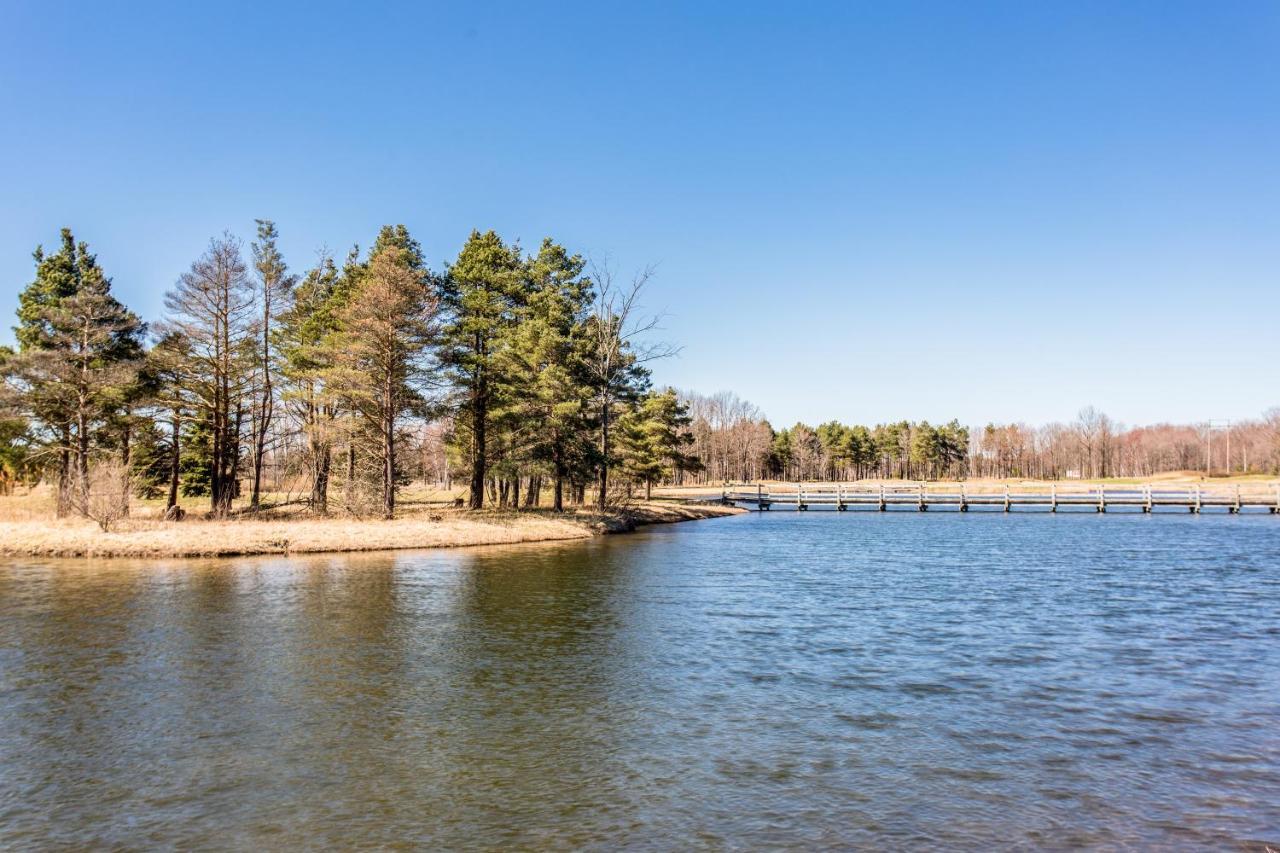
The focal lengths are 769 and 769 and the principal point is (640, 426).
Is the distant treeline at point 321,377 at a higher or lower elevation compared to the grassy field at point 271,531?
higher

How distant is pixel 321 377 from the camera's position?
3938cm

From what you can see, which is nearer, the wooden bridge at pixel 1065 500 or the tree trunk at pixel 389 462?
the tree trunk at pixel 389 462

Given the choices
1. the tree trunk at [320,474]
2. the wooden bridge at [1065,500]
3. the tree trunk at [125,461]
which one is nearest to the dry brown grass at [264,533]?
the tree trunk at [125,461]

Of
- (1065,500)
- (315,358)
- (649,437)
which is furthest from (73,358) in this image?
(1065,500)

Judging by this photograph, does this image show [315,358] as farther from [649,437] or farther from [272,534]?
[649,437]

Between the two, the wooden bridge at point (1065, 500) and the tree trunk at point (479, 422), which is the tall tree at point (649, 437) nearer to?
the wooden bridge at point (1065, 500)

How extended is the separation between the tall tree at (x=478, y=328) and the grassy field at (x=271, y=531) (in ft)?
16.0

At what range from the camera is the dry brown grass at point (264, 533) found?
30344mm

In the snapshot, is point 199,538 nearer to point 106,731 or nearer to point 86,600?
point 86,600

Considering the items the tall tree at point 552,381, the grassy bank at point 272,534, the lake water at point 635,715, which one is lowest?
the lake water at point 635,715

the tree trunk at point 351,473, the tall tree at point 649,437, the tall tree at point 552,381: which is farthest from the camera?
the tall tree at point 649,437

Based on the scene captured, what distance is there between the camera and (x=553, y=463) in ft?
143

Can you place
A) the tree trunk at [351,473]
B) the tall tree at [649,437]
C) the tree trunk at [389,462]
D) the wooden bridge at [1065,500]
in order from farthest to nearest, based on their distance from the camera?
the wooden bridge at [1065,500] < the tall tree at [649,437] < the tree trunk at [351,473] < the tree trunk at [389,462]

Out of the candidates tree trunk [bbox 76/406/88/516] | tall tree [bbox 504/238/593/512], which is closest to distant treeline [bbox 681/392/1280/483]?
tall tree [bbox 504/238/593/512]
